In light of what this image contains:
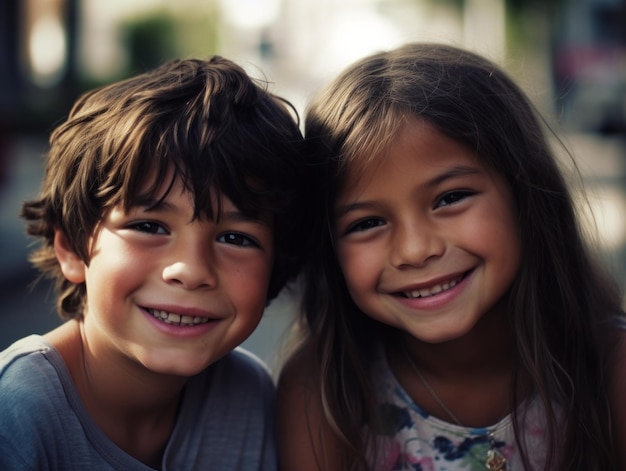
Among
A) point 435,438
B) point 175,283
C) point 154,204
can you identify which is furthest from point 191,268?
point 435,438

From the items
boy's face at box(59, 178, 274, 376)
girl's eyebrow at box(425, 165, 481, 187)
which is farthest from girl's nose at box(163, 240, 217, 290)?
girl's eyebrow at box(425, 165, 481, 187)

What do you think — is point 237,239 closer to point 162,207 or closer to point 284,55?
point 162,207

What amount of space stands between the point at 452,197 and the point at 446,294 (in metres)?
0.24

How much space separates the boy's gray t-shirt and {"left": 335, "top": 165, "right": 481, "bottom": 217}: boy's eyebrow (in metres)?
0.56

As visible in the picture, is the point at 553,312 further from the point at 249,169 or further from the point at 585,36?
the point at 585,36

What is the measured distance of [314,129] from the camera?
7.76ft

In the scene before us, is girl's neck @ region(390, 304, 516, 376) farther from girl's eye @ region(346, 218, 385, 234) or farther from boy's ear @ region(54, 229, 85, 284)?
boy's ear @ region(54, 229, 85, 284)

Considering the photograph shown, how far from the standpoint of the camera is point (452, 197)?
7.17 ft

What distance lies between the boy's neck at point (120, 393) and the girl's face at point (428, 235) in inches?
22.8

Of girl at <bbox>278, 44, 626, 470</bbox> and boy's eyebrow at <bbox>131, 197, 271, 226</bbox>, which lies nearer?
boy's eyebrow at <bbox>131, 197, 271, 226</bbox>

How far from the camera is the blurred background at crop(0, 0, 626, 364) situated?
3916 millimetres

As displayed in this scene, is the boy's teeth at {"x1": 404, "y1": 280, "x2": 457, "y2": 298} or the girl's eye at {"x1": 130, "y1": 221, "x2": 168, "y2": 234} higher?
the girl's eye at {"x1": 130, "y1": 221, "x2": 168, "y2": 234}

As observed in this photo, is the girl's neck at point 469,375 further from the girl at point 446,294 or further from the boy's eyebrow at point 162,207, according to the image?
the boy's eyebrow at point 162,207

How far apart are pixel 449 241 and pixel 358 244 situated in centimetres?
23
